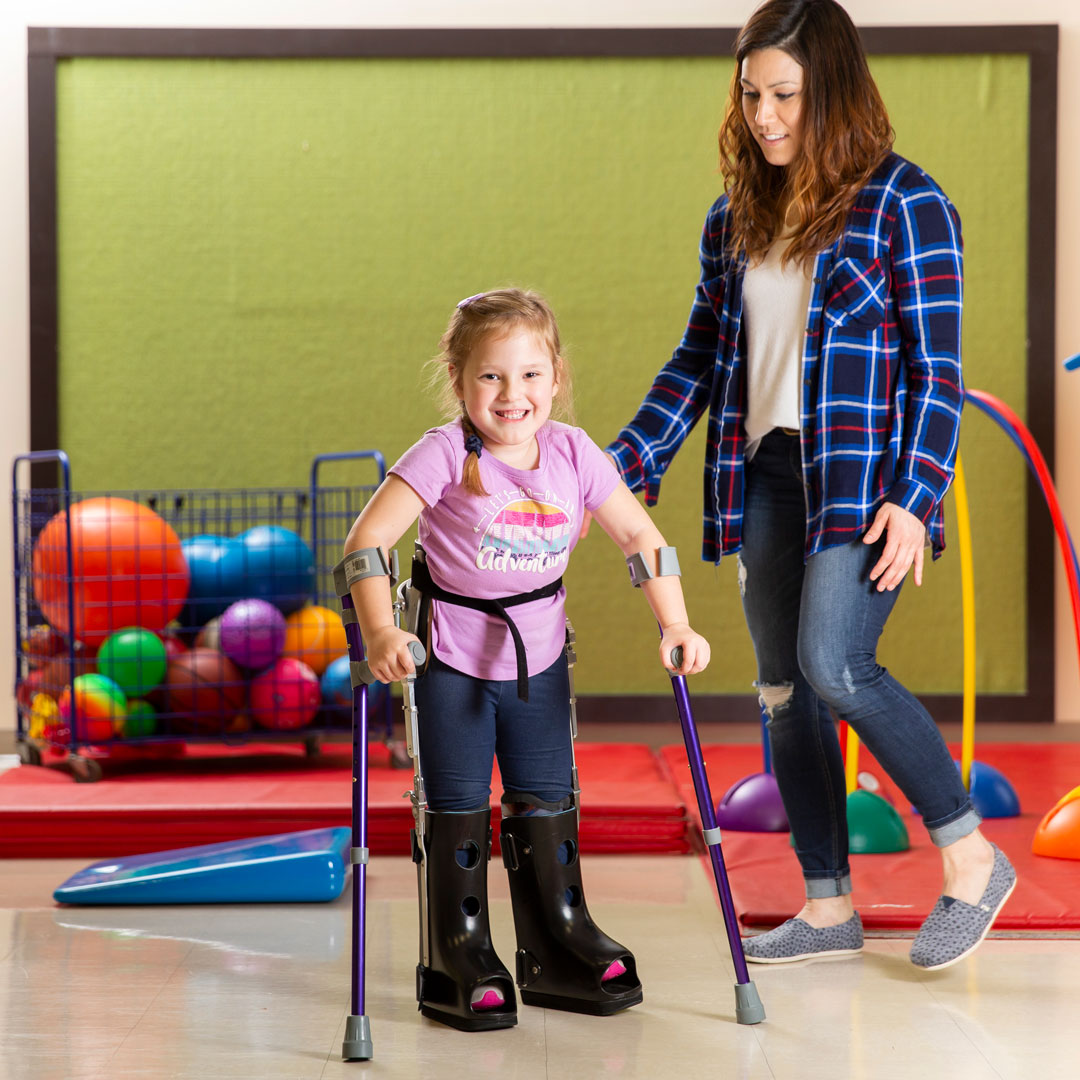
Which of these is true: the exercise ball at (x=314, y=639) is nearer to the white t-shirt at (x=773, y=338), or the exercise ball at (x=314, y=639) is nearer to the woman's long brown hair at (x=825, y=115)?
the white t-shirt at (x=773, y=338)

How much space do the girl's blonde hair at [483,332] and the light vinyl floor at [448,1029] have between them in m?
0.78

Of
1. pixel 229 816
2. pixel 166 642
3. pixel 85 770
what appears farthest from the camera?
pixel 166 642

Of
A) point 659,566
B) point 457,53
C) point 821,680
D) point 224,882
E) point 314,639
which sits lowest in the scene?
point 224,882

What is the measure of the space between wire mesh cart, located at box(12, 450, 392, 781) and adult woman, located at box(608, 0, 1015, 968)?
180cm

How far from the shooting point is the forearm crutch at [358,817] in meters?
1.71

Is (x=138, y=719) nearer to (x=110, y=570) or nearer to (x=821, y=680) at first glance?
(x=110, y=570)

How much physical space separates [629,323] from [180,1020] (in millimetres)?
3225

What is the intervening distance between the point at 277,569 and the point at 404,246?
1.50m

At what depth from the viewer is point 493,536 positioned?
6.13ft

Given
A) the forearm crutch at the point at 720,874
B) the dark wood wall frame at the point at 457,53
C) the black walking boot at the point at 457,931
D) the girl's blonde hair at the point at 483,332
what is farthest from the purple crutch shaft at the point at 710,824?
the dark wood wall frame at the point at 457,53

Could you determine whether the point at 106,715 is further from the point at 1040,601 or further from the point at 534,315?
the point at 1040,601

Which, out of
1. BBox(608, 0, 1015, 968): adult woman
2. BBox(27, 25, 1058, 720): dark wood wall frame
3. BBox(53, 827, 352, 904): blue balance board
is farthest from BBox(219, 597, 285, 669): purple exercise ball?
BBox(608, 0, 1015, 968): adult woman

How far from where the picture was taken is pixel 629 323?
462cm

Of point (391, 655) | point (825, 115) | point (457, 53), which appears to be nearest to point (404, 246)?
point (457, 53)
